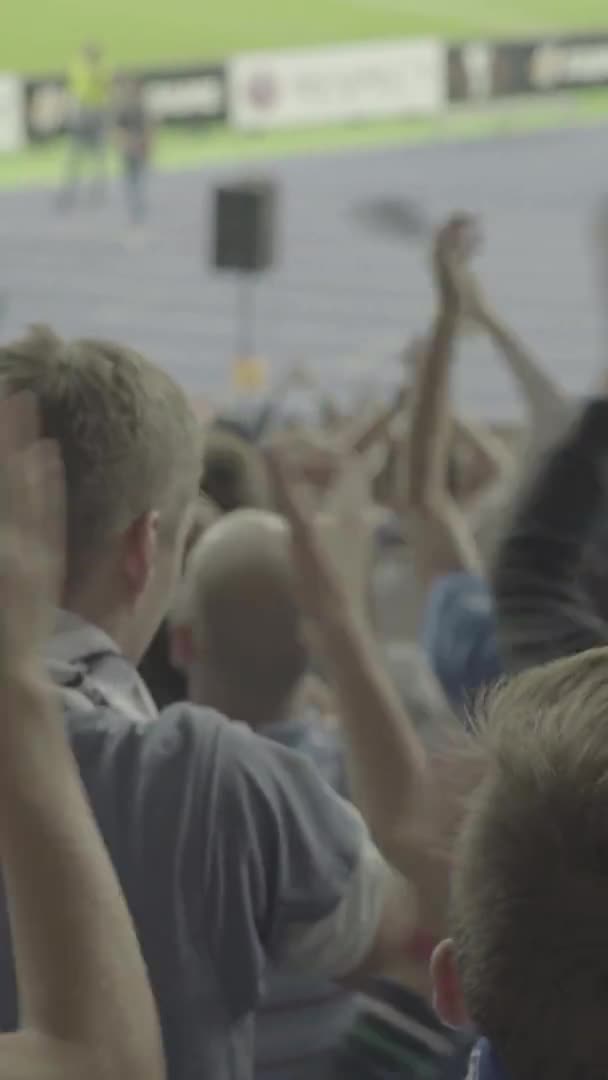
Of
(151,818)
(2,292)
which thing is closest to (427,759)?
(151,818)

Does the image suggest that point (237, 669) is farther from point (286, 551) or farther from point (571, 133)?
point (571, 133)

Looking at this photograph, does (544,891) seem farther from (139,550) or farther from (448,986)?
(139,550)

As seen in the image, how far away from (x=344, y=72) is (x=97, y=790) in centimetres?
1231

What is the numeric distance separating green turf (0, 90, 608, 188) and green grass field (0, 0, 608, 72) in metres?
1.05

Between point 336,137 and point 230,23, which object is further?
point 230,23

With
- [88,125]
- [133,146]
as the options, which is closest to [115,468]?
[133,146]

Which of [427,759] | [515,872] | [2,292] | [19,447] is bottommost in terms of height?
[2,292]

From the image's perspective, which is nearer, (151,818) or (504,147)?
(151,818)

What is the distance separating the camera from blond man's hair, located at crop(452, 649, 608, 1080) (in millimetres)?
616

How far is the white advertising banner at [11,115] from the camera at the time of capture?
1180 centimetres

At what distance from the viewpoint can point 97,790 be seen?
94 cm

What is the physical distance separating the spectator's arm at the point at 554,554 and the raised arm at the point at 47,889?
1.96 ft

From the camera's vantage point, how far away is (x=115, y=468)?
40.4 inches

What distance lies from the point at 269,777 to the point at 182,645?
39cm
